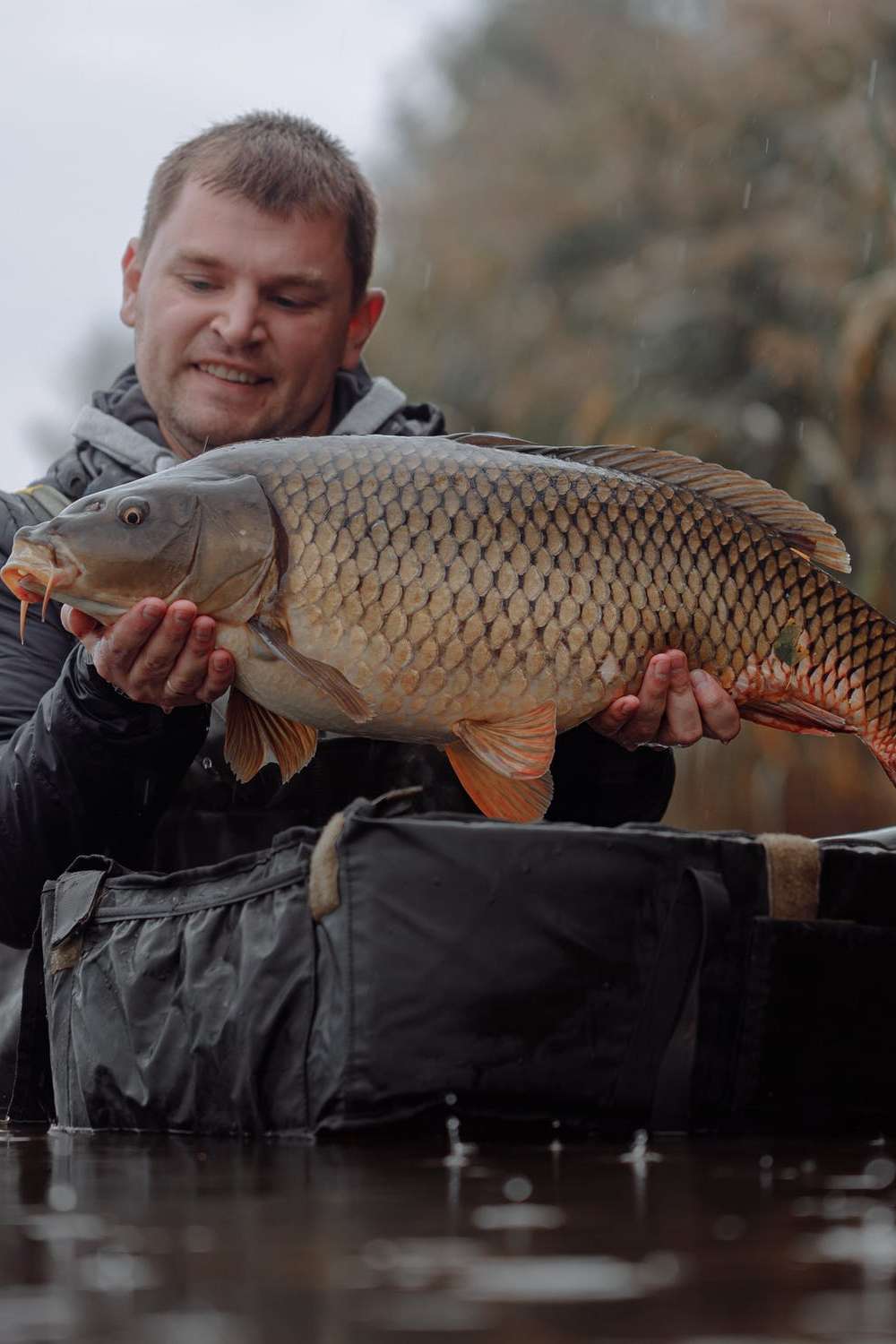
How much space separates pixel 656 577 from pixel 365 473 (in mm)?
311

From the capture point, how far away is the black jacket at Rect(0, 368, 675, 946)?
2240 millimetres

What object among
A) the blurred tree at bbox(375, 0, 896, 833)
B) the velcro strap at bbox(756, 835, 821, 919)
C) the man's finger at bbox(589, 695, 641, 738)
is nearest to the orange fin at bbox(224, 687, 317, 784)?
the man's finger at bbox(589, 695, 641, 738)

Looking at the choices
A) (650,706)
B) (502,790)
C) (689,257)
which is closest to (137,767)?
(502,790)

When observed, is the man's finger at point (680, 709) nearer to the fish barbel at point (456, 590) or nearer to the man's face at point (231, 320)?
the fish barbel at point (456, 590)

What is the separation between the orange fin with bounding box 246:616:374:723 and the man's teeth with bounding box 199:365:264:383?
2.88 feet

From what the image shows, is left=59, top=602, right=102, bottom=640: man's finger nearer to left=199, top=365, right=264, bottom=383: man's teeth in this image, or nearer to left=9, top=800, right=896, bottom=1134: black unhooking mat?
left=9, top=800, right=896, bottom=1134: black unhooking mat

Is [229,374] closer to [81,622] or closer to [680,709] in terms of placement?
[81,622]

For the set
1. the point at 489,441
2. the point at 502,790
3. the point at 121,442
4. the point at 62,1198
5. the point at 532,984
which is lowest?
the point at 62,1198

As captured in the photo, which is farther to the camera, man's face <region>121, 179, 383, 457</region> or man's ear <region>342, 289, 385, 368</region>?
man's ear <region>342, 289, 385, 368</region>

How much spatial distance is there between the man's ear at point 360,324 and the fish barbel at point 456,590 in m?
0.87

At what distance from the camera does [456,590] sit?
6.46ft

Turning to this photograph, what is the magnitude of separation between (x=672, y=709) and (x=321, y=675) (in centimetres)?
39

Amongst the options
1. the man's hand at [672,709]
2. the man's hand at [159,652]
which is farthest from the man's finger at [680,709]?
the man's hand at [159,652]

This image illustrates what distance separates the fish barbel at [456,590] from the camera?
76.9 inches
